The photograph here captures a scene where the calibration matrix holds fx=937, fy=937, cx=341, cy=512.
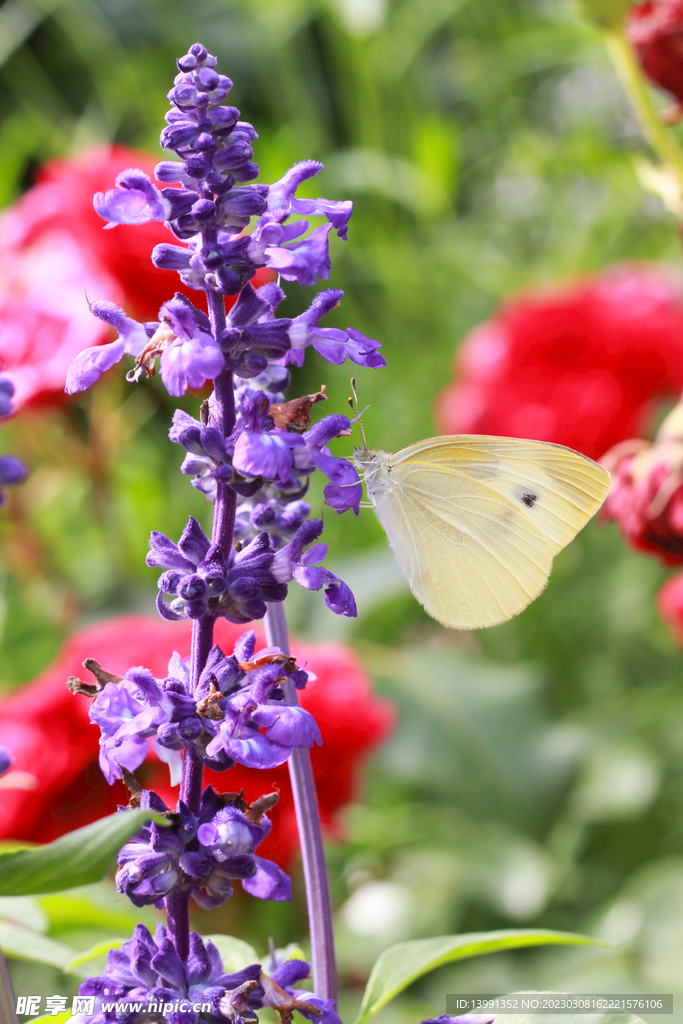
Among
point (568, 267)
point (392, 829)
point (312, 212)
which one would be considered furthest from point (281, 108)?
point (312, 212)

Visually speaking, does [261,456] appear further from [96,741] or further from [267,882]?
[96,741]

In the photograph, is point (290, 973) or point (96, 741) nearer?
point (290, 973)

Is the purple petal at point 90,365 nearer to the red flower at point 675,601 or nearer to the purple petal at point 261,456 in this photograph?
the purple petal at point 261,456

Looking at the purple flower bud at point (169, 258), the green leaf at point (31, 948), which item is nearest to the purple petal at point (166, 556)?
the purple flower bud at point (169, 258)

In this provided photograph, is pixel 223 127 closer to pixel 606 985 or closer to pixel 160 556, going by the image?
pixel 160 556

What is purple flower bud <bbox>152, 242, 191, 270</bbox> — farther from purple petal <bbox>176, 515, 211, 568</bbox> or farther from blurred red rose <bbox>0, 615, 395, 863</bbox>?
blurred red rose <bbox>0, 615, 395, 863</bbox>

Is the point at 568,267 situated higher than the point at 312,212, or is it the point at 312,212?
the point at 568,267

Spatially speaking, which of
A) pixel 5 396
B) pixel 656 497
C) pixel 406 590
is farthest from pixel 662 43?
pixel 406 590
